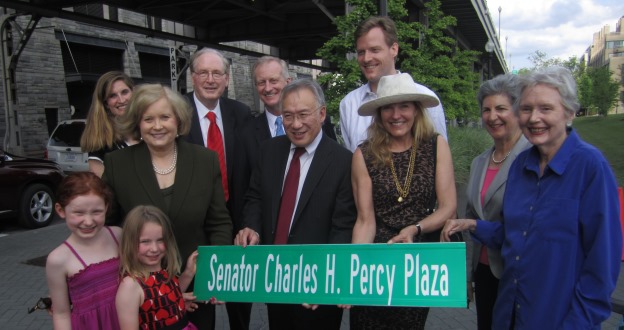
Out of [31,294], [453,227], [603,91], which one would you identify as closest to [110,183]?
[453,227]

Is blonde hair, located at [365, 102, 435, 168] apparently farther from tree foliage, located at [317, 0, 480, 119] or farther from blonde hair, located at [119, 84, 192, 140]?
tree foliage, located at [317, 0, 480, 119]

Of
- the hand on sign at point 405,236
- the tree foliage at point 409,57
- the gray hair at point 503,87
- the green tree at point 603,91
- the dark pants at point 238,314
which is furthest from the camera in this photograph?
the green tree at point 603,91

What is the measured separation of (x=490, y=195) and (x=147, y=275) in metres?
2.00

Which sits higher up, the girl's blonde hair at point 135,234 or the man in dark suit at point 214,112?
the man in dark suit at point 214,112

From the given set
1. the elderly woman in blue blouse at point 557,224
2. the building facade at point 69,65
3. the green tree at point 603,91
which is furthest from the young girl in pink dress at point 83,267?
the green tree at point 603,91

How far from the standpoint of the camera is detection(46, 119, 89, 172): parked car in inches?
465

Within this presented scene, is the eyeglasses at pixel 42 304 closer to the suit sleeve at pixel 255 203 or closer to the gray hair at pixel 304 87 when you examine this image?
the suit sleeve at pixel 255 203

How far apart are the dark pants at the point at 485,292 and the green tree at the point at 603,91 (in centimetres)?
6256

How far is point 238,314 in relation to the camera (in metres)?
3.71

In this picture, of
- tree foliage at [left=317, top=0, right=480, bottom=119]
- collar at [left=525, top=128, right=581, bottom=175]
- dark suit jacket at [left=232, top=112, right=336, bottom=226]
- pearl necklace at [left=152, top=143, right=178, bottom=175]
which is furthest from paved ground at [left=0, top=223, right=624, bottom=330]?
tree foliage at [left=317, top=0, right=480, bottom=119]

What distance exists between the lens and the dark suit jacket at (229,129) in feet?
11.6

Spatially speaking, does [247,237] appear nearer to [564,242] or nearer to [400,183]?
[400,183]

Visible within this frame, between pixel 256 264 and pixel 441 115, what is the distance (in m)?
1.69

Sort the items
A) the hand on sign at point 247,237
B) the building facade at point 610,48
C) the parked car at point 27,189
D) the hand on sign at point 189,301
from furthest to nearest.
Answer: the building facade at point 610,48
the parked car at point 27,189
the hand on sign at point 247,237
the hand on sign at point 189,301
